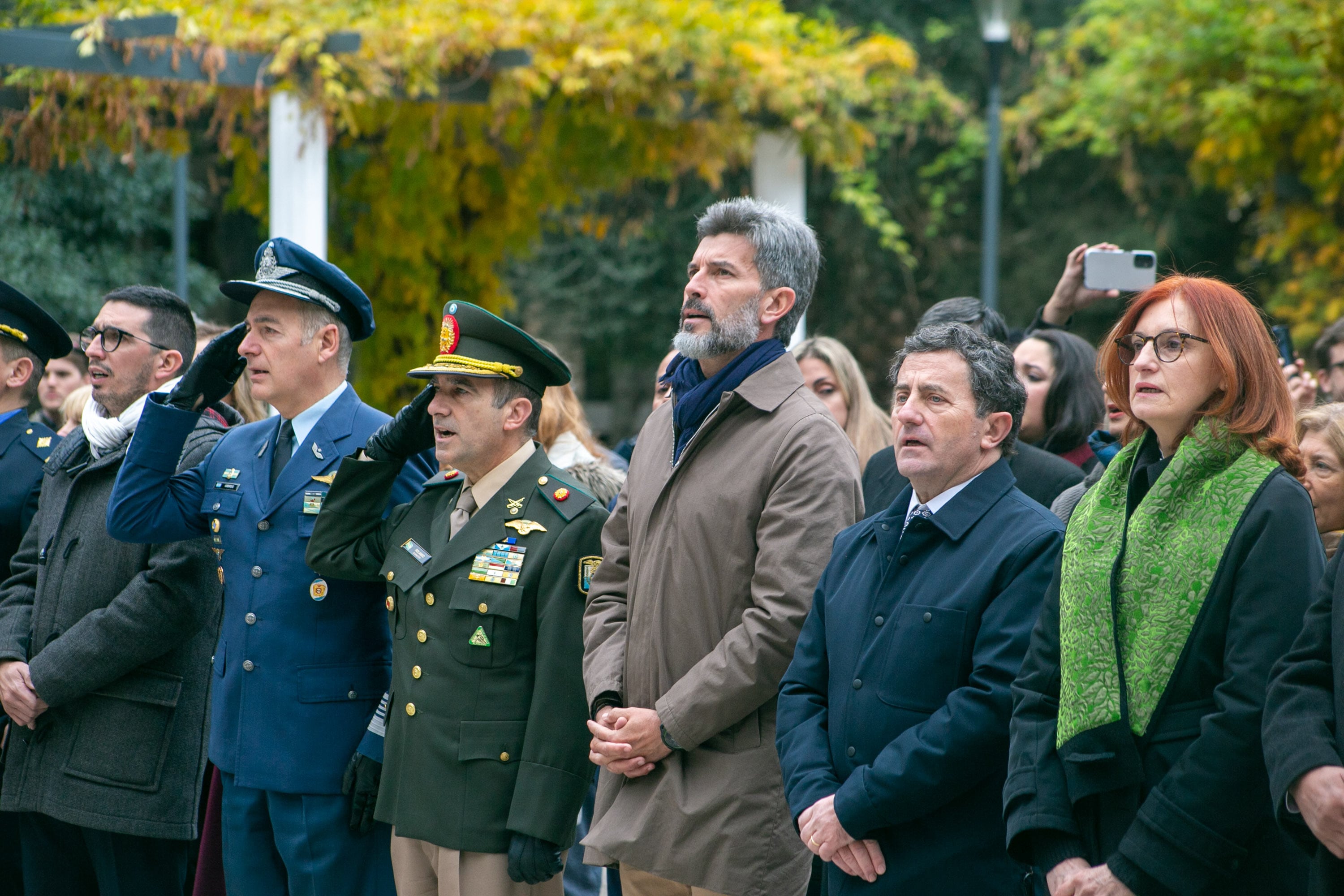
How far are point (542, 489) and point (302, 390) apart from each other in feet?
2.71

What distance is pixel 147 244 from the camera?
1216cm

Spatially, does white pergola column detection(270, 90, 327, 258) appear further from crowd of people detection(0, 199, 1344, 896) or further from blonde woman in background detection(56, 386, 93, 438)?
crowd of people detection(0, 199, 1344, 896)

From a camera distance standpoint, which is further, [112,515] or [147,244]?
[147,244]

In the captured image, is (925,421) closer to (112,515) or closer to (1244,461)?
(1244,461)

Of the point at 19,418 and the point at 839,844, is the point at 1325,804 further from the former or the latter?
the point at 19,418

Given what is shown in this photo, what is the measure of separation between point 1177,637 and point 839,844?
0.80 meters

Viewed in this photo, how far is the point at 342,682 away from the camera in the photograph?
11.8 ft

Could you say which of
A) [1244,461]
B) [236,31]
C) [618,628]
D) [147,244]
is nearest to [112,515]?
[618,628]

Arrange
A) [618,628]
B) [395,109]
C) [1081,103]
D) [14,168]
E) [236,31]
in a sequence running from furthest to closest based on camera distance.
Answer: [1081,103]
[14,168]
[395,109]
[236,31]
[618,628]

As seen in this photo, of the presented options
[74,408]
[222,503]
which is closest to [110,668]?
[222,503]

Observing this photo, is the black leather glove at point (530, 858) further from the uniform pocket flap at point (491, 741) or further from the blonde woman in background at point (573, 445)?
the blonde woman in background at point (573, 445)

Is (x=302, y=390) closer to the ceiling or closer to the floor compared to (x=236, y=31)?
closer to the floor

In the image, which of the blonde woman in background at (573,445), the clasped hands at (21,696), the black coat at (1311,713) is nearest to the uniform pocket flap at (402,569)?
the clasped hands at (21,696)

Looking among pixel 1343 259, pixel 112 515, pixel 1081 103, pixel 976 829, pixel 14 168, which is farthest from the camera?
pixel 1081 103
